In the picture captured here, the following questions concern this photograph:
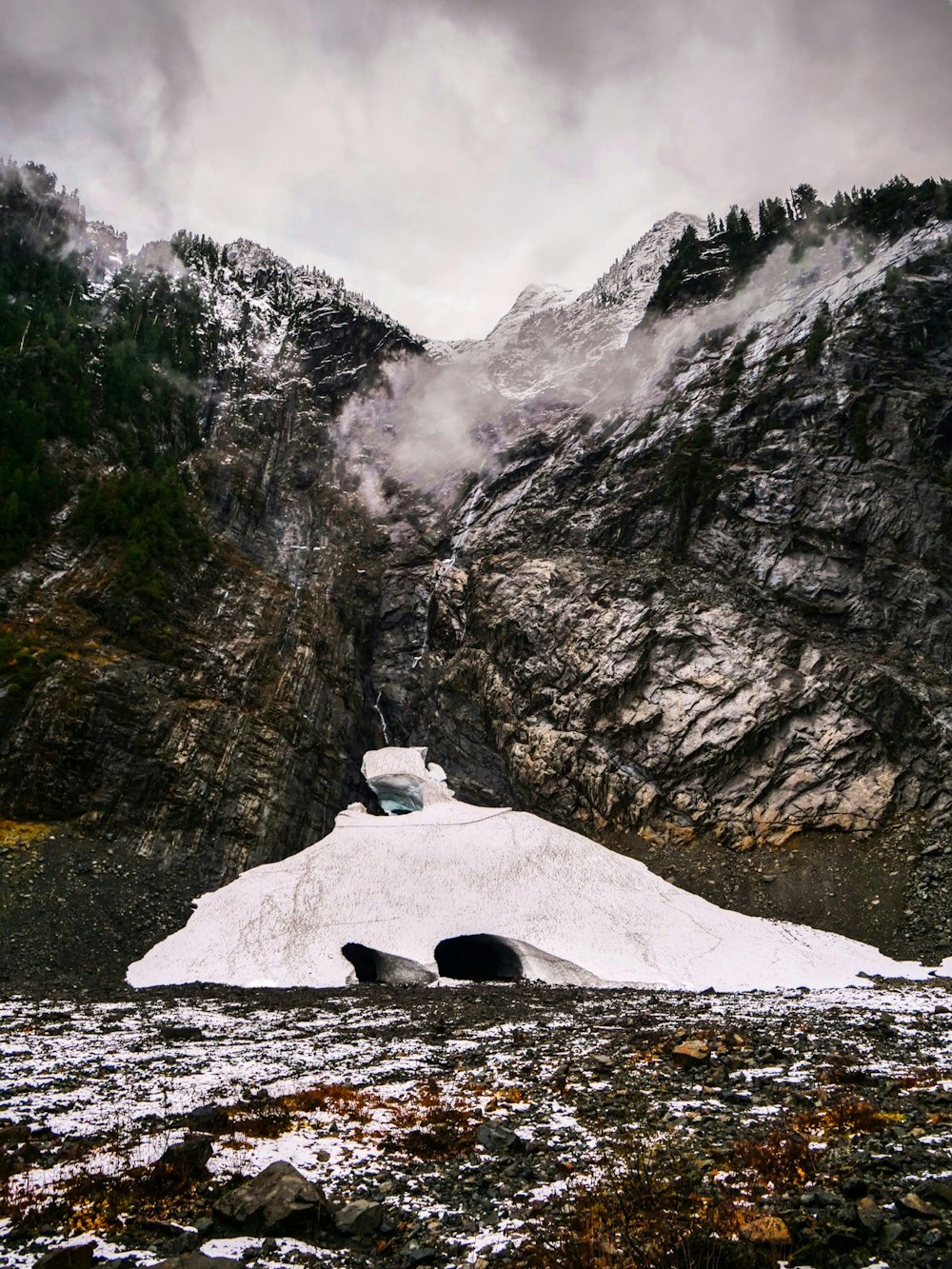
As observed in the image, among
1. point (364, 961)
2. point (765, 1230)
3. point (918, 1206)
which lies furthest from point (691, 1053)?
point (364, 961)

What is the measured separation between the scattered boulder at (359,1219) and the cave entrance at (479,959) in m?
32.0

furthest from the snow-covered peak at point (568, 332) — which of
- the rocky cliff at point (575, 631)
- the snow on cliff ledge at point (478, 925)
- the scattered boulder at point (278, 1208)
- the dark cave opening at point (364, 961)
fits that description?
the scattered boulder at point (278, 1208)

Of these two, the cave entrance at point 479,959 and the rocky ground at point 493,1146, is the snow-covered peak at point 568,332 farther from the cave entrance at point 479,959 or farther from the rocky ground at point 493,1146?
the rocky ground at point 493,1146

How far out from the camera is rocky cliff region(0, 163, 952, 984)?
4728cm

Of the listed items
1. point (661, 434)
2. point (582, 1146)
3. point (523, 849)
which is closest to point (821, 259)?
point (661, 434)

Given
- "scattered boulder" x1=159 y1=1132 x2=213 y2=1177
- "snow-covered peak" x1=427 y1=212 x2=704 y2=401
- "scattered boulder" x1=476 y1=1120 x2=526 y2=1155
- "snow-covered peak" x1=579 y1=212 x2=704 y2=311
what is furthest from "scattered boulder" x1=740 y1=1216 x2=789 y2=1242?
"snow-covered peak" x1=579 y1=212 x2=704 y2=311

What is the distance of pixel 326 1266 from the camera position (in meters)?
6.62

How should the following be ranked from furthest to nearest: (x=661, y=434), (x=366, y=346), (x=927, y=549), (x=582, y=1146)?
(x=366, y=346)
(x=661, y=434)
(x=927, y=549)
(x=582, y=1146)

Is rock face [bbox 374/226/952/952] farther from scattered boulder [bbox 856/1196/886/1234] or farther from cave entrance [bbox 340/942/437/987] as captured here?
scattered boulder [bbox 856/1196/886/1234]

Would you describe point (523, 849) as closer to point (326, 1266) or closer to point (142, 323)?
point (326, 1266)

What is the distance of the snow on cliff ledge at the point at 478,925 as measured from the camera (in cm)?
3525

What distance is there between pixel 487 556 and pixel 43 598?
40.5 meters

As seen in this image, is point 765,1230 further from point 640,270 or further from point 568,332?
point 640,270

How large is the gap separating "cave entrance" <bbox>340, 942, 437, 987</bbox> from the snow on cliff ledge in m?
0.09
